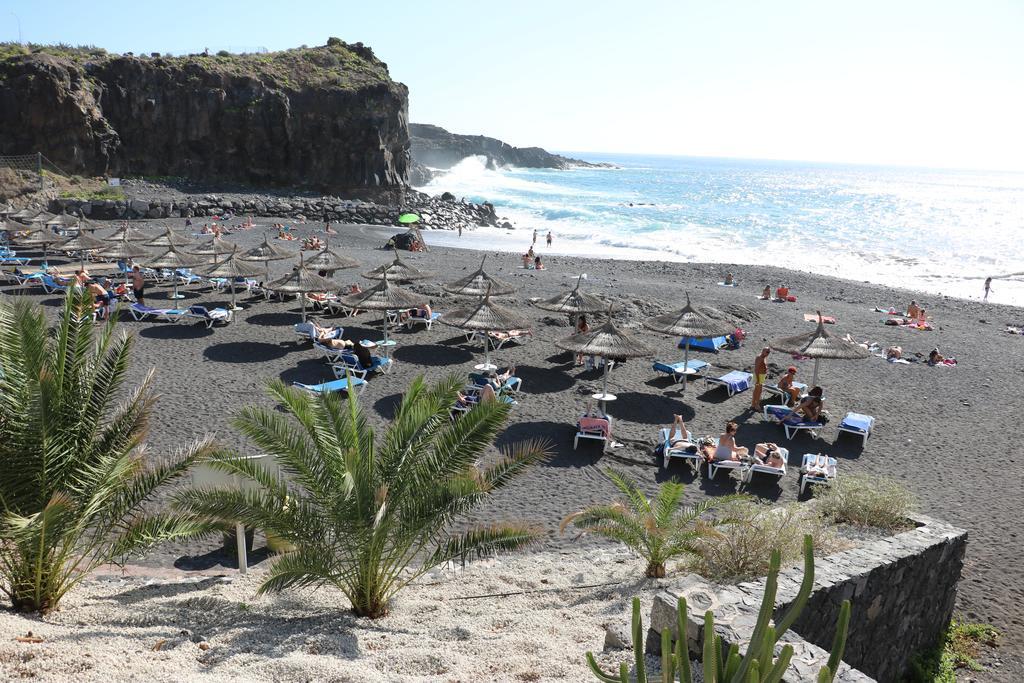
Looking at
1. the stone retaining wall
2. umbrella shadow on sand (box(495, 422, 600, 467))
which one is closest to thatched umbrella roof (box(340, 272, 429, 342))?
umbrella shadow on sand (box(495, 422, 600, 467))

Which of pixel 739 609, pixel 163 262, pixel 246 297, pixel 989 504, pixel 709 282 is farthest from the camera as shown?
pixel 709 282

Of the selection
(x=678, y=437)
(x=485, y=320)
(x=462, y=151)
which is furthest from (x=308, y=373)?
(x=462, y=151)

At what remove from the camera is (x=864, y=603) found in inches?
247

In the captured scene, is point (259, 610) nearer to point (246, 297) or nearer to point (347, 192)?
point (246, 297)

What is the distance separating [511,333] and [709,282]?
50.2ft

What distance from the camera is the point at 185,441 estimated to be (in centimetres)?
1063

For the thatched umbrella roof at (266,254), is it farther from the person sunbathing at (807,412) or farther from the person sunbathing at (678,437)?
the person sunbathing at (807,412)

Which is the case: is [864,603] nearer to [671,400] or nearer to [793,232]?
[671,400]

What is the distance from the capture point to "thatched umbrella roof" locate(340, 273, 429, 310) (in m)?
15.3

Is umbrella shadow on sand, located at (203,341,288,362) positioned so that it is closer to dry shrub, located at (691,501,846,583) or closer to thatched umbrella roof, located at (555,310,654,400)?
thatched umbrella roof, located at (555,310,654,400)

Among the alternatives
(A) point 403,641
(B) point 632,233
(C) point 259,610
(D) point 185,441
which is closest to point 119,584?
(C) point 259,610

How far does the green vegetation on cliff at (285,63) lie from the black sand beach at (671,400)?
1610 inches

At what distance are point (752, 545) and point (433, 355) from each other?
10.5 metres

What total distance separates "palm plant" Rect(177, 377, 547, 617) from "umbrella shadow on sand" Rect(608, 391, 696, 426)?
22.0 ft
